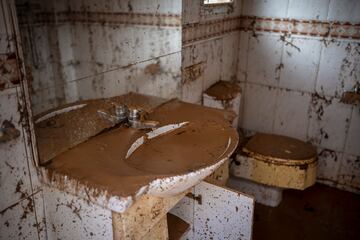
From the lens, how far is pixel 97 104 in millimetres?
1577

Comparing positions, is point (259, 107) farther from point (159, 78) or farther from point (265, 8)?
point (159, 78)

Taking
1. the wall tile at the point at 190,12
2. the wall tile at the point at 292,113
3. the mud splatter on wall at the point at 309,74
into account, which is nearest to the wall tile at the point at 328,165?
the mud splatter on wall at the point at 309,74

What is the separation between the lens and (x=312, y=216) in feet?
7.72

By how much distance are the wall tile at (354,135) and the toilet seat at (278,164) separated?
0.31 metres

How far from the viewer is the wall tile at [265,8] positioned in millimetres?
2475

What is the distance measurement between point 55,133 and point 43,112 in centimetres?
13

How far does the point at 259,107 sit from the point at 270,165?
0.72 metres

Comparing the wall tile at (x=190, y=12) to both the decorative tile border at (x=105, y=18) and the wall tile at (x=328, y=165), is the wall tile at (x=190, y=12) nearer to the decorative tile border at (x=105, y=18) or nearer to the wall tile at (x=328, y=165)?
the decorative tile border at (x=105, y=18)

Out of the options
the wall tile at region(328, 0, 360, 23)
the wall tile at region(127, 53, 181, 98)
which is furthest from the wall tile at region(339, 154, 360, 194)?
the wall tile at region(127, 53, 181, 98)

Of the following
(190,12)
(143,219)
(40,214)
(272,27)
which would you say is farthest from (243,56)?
(40,214)

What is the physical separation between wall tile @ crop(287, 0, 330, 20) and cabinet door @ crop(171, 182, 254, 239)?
1566 mm

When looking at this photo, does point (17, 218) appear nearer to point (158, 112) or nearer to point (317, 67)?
point (158, 112)

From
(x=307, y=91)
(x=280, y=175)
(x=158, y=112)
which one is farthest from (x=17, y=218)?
(x=307, y=91)

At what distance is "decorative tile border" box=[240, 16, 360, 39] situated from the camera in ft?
7.51
